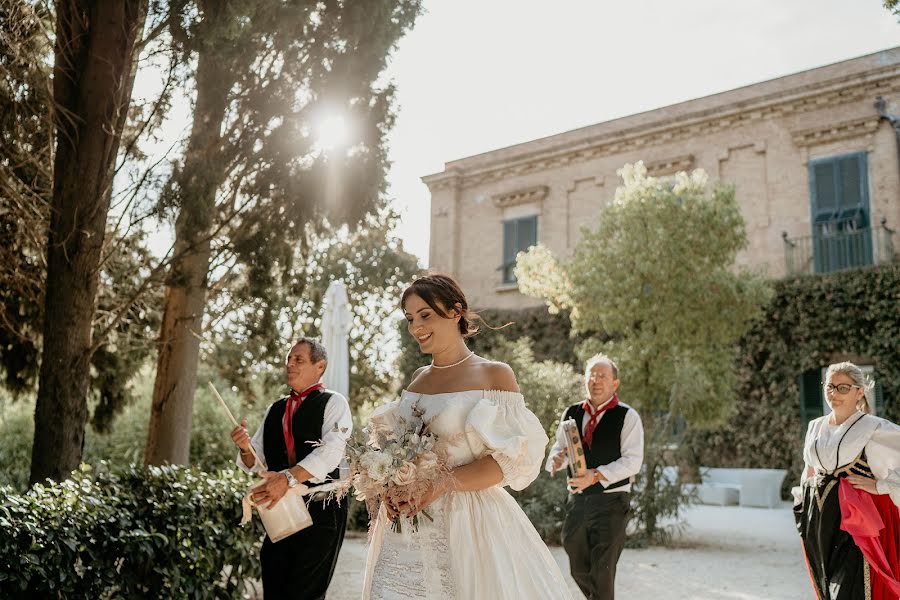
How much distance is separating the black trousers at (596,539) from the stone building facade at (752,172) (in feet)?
39.6

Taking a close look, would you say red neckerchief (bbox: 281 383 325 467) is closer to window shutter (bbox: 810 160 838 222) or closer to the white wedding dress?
the white wedding dress

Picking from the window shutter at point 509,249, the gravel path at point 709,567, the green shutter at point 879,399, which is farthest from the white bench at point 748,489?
the window shutter at point 509,249

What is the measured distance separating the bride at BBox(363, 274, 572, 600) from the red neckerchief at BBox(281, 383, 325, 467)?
1841 millimetres

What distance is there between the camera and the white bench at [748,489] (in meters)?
16.9

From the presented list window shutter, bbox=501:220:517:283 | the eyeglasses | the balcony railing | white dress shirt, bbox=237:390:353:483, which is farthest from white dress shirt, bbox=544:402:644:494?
window shutter, bbox=501:220:517:283

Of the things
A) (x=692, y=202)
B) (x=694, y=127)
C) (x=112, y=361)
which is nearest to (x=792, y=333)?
(x=694, y=127)

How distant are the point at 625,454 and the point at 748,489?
12425 millimetres

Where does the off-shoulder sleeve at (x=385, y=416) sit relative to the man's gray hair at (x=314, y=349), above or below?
below

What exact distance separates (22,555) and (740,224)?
11689 mm

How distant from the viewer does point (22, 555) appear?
409 centimetres

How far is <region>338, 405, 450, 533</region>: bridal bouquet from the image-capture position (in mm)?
3006

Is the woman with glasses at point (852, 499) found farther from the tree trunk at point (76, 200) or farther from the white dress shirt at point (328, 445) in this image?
the tree trunk at point (76, 200)

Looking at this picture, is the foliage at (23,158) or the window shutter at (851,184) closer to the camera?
the foliage at (23,158)

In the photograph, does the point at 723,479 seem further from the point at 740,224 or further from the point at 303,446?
the point at 303,446
